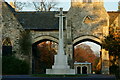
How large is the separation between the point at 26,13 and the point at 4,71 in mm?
10930

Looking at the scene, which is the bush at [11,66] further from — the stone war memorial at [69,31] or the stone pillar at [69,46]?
the stone pillar at [69,46]

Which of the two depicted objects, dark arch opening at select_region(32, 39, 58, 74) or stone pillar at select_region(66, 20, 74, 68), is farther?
dark arch opening at select_region(32, 39, 58, 74)

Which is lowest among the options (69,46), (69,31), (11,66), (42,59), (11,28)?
(11,66)

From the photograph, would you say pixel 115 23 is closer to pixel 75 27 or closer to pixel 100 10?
pixel 100 10

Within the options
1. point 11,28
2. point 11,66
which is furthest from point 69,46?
point 11,28

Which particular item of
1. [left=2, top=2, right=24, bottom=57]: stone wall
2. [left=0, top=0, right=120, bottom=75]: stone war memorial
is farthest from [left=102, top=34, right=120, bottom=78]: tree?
[left=2, top=2, right=24, bottom=57]: stone wall

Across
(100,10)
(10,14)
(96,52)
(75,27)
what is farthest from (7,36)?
(96,52)

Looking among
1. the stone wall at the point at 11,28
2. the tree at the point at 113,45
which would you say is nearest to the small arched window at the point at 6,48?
the stone wall at the point at 11,28

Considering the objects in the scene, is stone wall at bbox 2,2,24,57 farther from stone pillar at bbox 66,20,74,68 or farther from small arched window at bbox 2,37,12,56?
stone pillar at bbox 66,20,74,68

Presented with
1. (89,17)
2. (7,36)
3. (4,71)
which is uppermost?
(89,17)

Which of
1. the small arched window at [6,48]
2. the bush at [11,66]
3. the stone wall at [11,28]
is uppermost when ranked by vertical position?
the stone wall at [11,28]

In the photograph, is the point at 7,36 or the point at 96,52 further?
the point at 96,52

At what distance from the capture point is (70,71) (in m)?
30.0

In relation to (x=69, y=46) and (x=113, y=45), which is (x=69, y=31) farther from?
(x=113, y=45)
